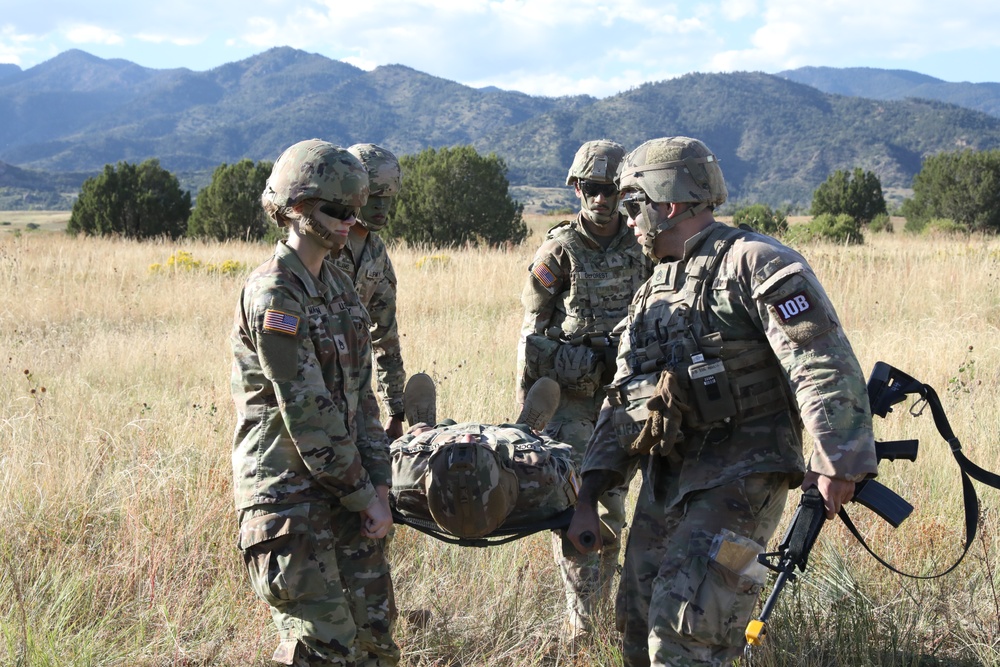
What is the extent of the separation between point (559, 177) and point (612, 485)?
166950mm

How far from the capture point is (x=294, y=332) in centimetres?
269

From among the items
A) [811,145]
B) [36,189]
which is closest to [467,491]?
[36,189]

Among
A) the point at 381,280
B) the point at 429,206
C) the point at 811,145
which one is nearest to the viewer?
the point at 381,280

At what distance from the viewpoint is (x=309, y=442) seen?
2.71 meters

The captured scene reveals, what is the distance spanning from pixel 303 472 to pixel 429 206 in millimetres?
18621

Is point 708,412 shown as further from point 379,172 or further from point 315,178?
point 379,172

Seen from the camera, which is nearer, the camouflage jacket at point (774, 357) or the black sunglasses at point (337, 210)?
the camouflage jacket at point (774, 357)

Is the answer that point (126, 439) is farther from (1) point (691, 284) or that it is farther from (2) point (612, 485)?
(1) point (691, 284)

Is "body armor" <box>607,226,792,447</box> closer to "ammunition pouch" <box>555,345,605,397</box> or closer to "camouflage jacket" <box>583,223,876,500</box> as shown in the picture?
"camouflage jacket" <box>583,223,876,500</box>

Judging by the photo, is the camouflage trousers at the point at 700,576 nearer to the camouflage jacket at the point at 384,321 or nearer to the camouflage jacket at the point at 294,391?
the camouflage jacket at the point at 294,391

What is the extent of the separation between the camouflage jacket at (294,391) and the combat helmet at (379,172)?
1.50 meters

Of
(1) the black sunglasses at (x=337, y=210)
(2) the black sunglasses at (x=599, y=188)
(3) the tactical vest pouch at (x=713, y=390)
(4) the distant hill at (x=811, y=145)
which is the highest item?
(4) the distant hill at (x=811, y=145)

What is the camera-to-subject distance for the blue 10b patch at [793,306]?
105 inches

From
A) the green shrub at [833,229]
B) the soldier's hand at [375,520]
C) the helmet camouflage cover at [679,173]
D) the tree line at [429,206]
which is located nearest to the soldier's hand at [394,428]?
the soldier's hand at [375,520]
